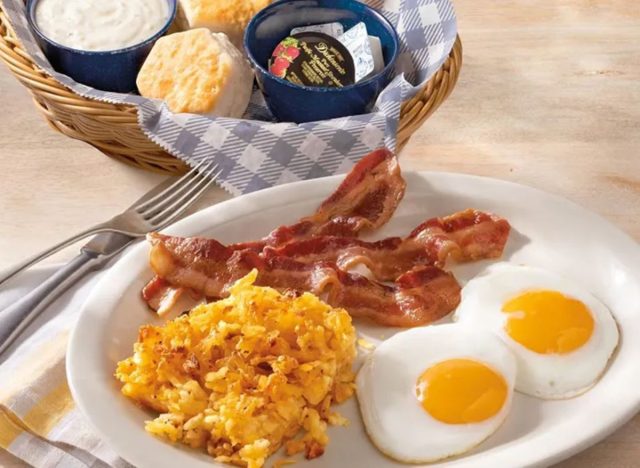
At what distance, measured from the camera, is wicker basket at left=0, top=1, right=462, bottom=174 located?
2605 mm

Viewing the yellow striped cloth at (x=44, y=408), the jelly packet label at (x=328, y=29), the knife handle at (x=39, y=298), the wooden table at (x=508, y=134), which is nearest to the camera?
the yellow striped cloth at (x=44, y=408)

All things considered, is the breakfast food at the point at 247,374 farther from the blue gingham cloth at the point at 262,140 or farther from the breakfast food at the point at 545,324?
the blue gingham cloth at the point at 262,140

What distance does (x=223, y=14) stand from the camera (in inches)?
116

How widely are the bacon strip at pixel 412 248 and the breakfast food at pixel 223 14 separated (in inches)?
34.0

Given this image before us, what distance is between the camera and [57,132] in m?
2.92

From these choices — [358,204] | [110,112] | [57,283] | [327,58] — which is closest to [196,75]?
[110,112]

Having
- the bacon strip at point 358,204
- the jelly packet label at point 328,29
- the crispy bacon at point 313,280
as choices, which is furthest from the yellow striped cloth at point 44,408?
the jelly packet label at point 328,29

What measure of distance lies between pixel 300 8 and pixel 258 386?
145cm

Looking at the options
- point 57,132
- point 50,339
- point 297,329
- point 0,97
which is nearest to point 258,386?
point 297,329

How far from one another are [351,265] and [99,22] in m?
1.13

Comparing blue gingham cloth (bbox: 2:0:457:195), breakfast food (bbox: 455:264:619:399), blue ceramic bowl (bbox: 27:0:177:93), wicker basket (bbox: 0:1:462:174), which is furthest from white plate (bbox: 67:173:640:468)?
blue ceramic bowl (bbox: 27:0:177:93)

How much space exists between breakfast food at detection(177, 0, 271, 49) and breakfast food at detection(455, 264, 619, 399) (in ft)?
3.75

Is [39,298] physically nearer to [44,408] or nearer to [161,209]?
[44,408]

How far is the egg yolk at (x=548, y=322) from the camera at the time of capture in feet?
7.03
